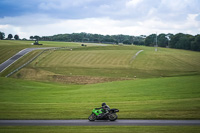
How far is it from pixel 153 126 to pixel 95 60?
206 ft

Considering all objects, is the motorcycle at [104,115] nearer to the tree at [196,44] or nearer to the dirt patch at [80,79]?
the dirt patch at [80,79]

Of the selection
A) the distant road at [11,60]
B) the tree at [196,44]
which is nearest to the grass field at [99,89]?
the distant road at [11,60]

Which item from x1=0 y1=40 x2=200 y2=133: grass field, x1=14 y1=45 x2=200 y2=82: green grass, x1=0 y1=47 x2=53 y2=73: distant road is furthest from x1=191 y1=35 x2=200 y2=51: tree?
x1=0 y1=47 x2=53 y2=73: distant road

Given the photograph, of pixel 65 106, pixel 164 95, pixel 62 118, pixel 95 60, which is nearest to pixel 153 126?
pixel 62 118

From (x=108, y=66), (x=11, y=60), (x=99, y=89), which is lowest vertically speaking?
(x=99, y=89)

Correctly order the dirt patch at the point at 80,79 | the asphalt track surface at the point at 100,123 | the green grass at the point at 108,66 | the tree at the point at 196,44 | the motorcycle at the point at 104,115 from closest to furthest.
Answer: the asphalt track surface at the point at 100,123 → the motorcycle at the point at 104,115 → the dirt patch at the point at 80,79 → the green grass at the point at 108,66 → the tree at the point at 196,44

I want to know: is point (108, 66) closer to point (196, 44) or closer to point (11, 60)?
point (11, 60)

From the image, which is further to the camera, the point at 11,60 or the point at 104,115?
the point at 11,60

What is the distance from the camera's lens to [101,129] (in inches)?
749

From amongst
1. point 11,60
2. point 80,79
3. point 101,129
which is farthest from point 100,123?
point 11,60

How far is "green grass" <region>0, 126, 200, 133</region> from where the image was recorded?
18.5 meters

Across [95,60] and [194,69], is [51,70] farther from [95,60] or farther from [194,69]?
[194,69]

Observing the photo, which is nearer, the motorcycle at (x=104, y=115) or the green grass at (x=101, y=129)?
the green grass at (x=101, y=129)

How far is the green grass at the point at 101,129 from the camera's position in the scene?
1845 centimetres
